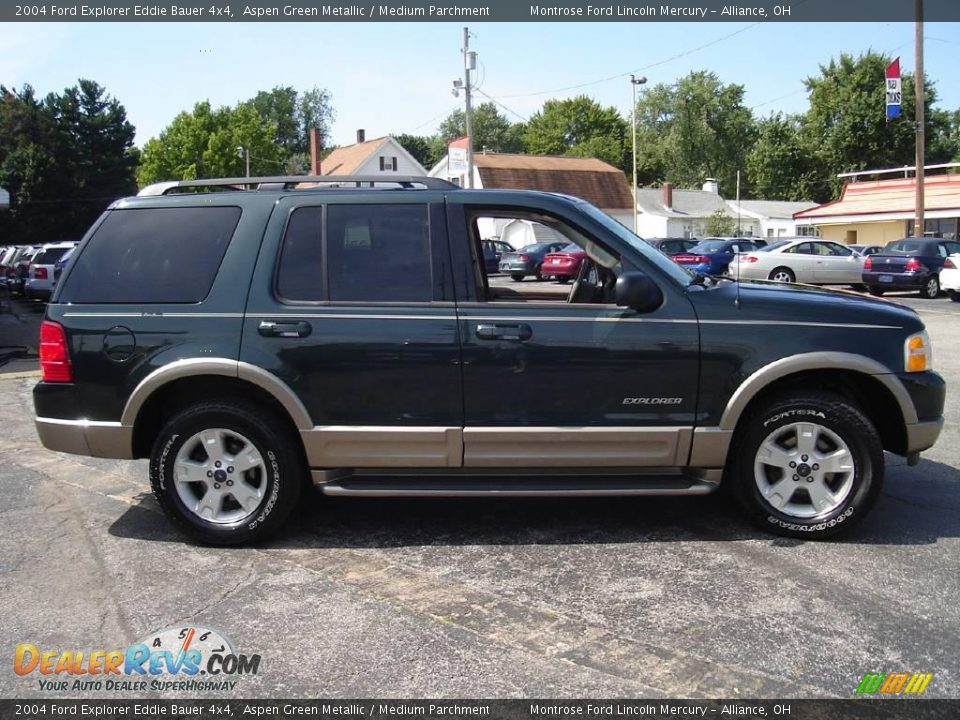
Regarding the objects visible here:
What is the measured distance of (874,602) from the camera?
3779mm

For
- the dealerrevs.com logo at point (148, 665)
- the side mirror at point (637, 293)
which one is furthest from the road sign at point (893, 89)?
the dealerrevs.com logo at point (148, 665)

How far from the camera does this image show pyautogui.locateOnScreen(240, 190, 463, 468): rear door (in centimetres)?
442

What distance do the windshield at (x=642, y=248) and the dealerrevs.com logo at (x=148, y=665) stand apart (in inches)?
113

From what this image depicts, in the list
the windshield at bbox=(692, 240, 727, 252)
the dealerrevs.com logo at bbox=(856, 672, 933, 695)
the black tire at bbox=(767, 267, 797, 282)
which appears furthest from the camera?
the windshield at bbox=(692, 240, 727, 252)

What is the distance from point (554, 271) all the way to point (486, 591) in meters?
21.2

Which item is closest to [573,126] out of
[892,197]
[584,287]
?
[892,197]

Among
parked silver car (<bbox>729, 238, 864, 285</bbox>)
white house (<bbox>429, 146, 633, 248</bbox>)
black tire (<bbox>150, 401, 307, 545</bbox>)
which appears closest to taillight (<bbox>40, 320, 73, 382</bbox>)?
black tire (<bbox>150, 401, 307, 545</bbox>)

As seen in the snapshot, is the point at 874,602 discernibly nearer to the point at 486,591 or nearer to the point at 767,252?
the point at 486,591

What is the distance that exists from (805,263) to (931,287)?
3.31m

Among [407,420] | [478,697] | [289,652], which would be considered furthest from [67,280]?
[478,697]

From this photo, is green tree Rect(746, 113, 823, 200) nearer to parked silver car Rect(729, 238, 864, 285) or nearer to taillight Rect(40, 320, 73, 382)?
parked silver car Rect(729, 238, 864, 285)

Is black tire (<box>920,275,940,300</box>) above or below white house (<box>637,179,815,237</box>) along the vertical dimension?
below

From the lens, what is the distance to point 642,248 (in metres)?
4.70

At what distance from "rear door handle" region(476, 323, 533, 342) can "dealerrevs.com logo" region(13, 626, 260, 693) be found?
1.95 m
